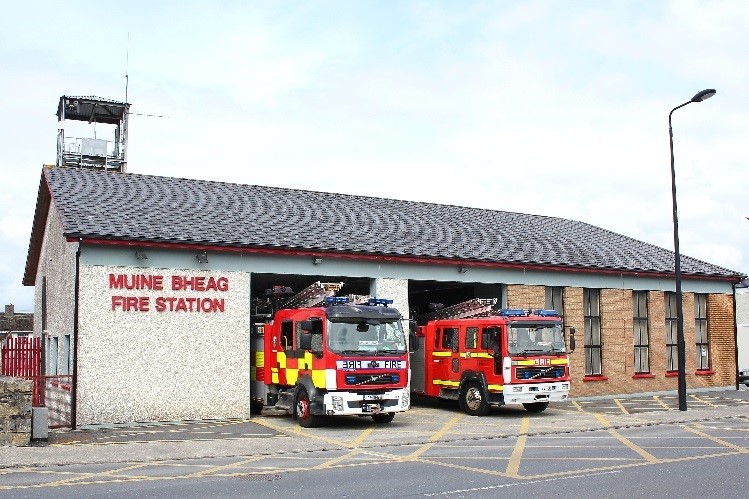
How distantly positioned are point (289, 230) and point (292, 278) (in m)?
2.11

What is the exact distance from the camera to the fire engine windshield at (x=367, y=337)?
63.1 ft

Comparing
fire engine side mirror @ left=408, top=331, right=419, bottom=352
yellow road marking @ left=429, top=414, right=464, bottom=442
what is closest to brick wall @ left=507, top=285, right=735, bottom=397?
yellow road marking @ left=429, top=414, right=464, bottom=442

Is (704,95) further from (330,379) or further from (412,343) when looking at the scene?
(330,379)

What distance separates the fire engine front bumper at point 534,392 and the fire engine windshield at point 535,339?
83cm

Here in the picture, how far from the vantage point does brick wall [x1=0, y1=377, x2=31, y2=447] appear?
1591 cm

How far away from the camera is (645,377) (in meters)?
A: 29.9

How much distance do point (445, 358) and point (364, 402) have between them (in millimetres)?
5138

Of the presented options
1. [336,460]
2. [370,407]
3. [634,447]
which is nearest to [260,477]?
[336,460]

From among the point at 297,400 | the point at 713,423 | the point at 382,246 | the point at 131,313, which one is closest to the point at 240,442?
the point at 297,400

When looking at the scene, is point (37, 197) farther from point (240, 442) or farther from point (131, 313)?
point (240, 442)

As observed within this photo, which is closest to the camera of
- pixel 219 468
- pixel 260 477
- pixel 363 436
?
pixel 260 477

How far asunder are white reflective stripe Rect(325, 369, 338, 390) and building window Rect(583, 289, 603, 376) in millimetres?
12510

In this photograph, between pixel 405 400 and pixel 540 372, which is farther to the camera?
pixel 540 372

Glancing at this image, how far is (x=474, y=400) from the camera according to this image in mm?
22719
